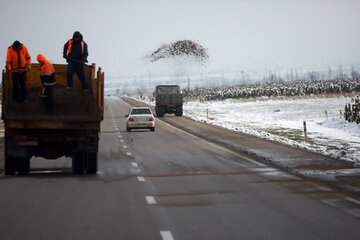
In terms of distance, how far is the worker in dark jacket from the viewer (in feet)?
52.6

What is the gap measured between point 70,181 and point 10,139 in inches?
72.2

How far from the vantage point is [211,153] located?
23.7 meters

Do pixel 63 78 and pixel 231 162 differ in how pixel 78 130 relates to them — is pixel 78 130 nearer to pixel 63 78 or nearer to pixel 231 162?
pixel 63 78

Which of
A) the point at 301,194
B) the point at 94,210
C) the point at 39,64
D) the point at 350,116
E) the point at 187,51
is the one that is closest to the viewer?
the point at 94,210

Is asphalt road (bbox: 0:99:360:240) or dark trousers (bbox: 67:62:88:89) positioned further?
dark trousers (bbox: 67:62:88:89)

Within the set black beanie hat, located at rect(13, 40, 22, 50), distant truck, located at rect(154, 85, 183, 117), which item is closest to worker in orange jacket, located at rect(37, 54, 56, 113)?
black beanie hat, located at rect(13, 40, 22, 50)

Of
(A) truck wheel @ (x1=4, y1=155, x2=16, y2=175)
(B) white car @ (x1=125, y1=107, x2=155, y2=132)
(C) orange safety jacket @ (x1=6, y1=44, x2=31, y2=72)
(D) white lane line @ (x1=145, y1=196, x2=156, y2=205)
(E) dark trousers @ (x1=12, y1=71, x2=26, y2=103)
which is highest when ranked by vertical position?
(C) orange safety jacket @ (x1=6, y1=44, x2=31, y2=72)

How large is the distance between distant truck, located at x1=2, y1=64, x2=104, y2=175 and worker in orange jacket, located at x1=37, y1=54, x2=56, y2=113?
0.18m

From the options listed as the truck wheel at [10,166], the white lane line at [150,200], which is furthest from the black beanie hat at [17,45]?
the white lane line at [150,200]

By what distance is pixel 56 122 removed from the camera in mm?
15375

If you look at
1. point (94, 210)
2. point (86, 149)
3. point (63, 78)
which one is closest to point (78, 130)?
point (86, 149)

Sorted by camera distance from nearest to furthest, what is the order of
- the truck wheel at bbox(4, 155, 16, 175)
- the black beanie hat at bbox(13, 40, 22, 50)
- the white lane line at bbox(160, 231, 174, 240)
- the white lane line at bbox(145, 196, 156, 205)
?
the white lane line at bbox(160, 231, 174, 240) → the white lane line at bbox(145, 196, 156, 205) → the black beanie hat at bbox(13, 40, 22, 50) → the truck wheel at bbox(4, 155, 16, 175)

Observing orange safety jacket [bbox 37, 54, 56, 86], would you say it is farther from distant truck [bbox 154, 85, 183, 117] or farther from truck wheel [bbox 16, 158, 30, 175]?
distant truck [bbox 154, 85, 183, 117]

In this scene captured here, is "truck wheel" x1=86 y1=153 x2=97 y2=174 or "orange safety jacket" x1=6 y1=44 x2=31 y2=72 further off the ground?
"orange safety jacket" x1=6 y1=44 x2=31 y2=72
